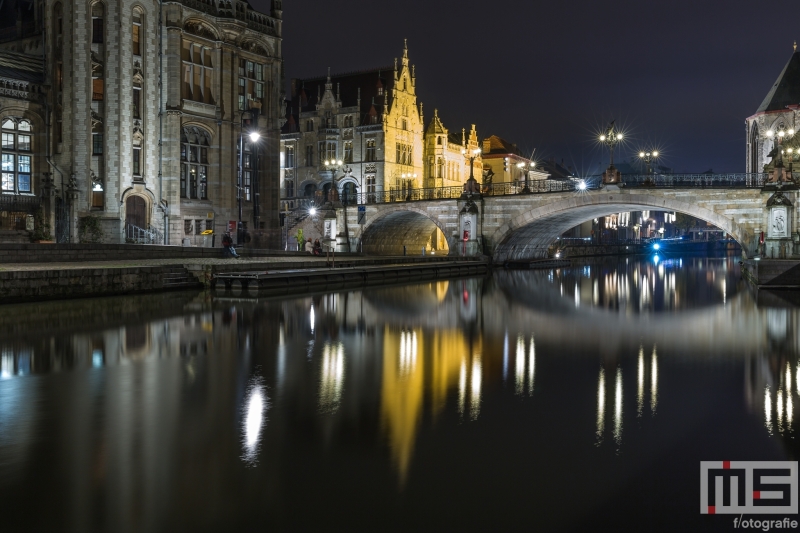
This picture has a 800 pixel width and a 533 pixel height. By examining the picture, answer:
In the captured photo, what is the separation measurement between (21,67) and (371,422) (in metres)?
38.5

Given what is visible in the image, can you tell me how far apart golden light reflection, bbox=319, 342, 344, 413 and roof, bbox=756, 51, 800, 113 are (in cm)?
7836

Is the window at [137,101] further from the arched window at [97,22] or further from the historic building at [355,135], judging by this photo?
the historic building at [355,135]

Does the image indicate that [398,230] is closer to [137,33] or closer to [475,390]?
[137,33]

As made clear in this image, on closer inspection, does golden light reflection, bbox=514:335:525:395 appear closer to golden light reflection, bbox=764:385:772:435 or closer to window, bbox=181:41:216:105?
golden light reflection, bbox=764:385:772:435

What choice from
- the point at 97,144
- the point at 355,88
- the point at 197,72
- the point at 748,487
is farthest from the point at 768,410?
the point at 355,88

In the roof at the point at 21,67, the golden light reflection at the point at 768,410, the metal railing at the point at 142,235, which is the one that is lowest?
the golden light reflection at the point at 768,410

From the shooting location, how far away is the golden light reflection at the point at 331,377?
10.2 meters

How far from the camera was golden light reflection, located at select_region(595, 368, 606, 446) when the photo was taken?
885 cm

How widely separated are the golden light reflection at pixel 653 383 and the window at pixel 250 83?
120 feet

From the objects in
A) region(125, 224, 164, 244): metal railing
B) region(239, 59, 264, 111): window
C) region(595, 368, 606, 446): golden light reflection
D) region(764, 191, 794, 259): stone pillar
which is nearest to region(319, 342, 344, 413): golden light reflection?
region(595, 368, 606, 446): golden light reflection

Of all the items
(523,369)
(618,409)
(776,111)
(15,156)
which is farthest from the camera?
(776,111)

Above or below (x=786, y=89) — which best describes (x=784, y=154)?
below

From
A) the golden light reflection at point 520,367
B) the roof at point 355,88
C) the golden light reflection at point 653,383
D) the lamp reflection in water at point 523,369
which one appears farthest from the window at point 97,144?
the roof at point 355,88

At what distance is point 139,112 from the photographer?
41375 millimetres
